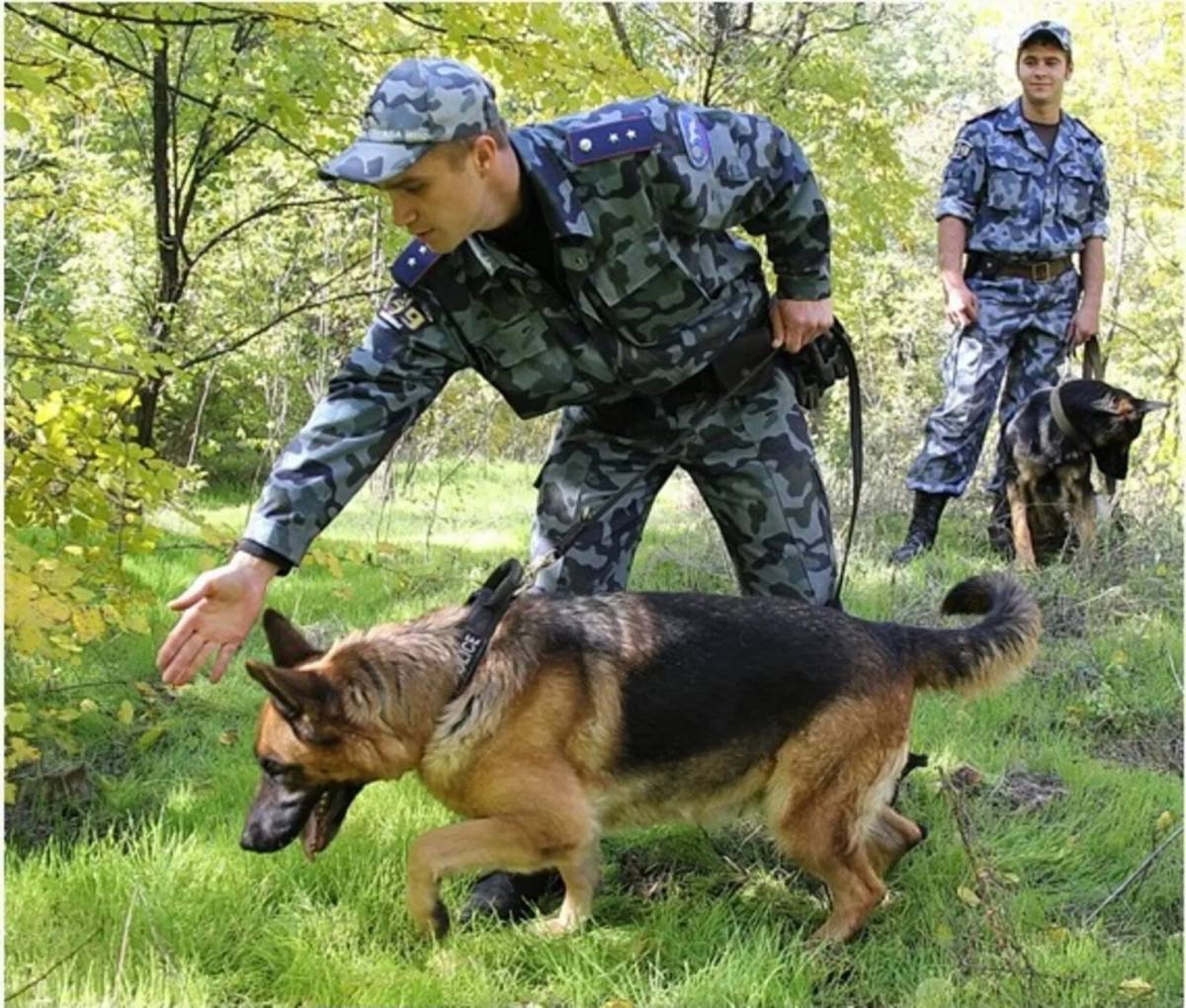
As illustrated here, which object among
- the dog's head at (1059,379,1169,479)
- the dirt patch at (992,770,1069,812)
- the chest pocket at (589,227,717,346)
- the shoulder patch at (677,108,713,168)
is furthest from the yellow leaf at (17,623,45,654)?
the dog's head at (1059,379,1169,479)

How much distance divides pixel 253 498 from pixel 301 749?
4953 mm

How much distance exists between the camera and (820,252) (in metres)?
3.65

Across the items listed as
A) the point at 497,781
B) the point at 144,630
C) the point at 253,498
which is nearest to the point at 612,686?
the point at 497,781

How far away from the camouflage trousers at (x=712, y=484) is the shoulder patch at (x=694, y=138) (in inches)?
29.4

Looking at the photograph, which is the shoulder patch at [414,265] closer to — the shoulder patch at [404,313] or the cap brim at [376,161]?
the shoulder patch at [404,313]

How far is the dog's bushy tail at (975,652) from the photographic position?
3.26m

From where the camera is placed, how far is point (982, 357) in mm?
6879

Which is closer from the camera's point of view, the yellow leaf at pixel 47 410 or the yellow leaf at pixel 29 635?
the yellow leaf at pixel 29 635

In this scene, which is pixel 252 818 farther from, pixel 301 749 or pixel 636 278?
pixel 636 278

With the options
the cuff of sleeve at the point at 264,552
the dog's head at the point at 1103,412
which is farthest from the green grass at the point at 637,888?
the dog's head at the point at 1103,412

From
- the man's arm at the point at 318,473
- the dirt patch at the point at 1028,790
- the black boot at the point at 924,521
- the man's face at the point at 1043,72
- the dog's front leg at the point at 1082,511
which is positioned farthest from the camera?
the black boot at the point at 924,521

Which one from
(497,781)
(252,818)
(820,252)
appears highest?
(820,252)

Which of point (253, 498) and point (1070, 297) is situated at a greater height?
point (1070, 297)

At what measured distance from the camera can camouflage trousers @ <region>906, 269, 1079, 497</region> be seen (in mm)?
6883
